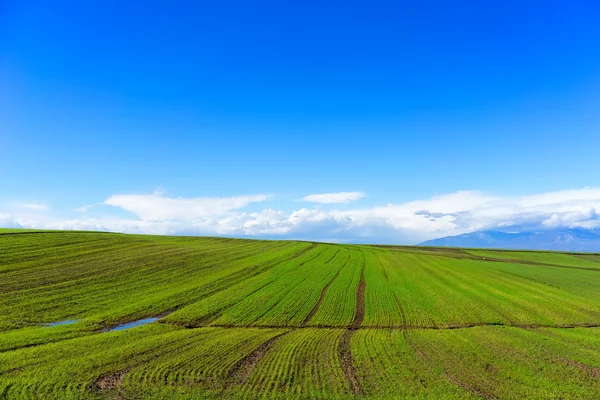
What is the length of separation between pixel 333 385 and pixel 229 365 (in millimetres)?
5853

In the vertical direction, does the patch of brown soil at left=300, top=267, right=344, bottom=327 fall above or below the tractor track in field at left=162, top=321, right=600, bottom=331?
above

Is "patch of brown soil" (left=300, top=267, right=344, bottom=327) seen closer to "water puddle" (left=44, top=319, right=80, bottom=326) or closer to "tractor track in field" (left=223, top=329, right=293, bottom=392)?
"tractor track in field" (left=223, top=329, right=293, bottom=392)

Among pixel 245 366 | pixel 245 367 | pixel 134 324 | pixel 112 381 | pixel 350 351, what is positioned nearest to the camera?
pixel 112 381

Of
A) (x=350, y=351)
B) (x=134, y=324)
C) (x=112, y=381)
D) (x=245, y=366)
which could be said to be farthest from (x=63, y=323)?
(x=350, y=351)

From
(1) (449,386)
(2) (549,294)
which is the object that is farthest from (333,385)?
(2) (549,294)

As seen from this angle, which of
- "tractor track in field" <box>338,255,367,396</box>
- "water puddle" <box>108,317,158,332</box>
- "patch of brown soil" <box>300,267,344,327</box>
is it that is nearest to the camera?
"tractor track in field" <box>338,255,367,396</box>

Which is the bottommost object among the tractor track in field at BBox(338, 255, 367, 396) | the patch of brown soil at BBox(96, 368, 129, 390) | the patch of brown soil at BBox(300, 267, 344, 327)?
the patch of brown soil at BBox(96, 368, 129, 390)

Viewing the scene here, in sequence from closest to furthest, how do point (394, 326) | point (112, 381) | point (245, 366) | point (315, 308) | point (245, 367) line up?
1. point (112, 381)
2. point (245, 367)
3. point (245, 366)
4. point (394, 326)
5. point (315, 308)

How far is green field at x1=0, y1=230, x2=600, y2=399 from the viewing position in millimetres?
16766

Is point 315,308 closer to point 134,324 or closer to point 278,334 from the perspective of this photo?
point 278,334

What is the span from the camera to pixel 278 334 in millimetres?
24906

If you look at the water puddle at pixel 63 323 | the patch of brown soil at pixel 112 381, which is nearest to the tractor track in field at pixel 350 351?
the patch of brown soil at pixel 112 381

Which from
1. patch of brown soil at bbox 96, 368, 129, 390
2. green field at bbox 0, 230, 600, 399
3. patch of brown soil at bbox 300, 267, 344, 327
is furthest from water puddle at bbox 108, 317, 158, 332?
patch of brown soil at bbox 300, 267, 344, 327

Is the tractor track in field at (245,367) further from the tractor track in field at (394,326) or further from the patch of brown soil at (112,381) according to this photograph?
the patch of brown soil at (112,381)
